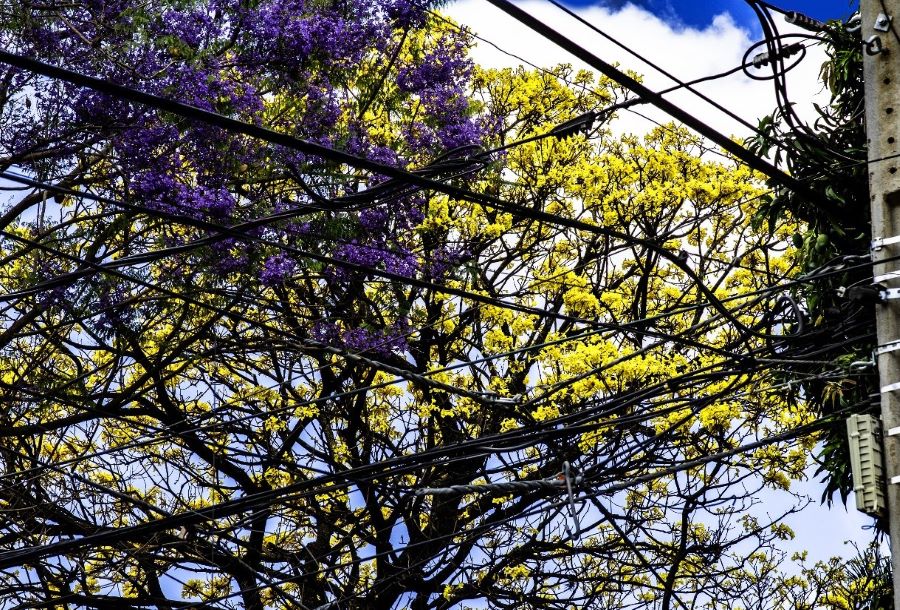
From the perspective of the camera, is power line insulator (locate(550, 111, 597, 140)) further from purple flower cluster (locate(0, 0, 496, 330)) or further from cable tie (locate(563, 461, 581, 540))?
purple flower cluster (locate(0, 0, 496, 330))

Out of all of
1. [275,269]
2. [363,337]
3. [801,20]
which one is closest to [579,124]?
[801,20]

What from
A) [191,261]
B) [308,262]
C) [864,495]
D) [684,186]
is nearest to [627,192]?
[684,186]

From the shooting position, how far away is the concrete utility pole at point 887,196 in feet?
18.1

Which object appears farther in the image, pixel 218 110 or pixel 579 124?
pixel 218 110

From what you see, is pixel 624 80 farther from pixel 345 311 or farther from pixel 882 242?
pixel 345 311

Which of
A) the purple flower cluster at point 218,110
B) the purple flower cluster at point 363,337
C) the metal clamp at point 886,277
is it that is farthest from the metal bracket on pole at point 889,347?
the purple flower cluster at point 363,337

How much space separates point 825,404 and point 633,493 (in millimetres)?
4645

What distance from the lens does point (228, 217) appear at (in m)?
9.89

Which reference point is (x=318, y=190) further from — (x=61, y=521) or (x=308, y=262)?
(x=61, y=521)

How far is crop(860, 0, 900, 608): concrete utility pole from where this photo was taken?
5527 mm

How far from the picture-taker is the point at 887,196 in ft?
19.1

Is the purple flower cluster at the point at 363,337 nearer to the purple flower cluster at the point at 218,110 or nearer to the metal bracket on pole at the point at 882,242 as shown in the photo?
the purple flower cluster at the point at 218,110

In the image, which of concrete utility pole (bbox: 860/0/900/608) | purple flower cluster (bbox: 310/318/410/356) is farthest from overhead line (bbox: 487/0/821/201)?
purple flower cluster (bbox: 310/318/410/356)

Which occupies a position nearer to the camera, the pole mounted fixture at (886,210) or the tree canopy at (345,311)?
the pole mounted fixture at (886,210)
